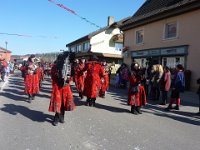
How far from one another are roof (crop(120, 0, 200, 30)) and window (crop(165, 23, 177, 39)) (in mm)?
609

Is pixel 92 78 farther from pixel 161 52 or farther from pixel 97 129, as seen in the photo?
pixel 161 52

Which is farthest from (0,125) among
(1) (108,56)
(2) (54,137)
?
(1) (108,56)

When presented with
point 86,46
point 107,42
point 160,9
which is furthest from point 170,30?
point 86,46

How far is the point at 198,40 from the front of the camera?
642 inches

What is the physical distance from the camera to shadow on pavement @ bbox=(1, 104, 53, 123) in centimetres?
800

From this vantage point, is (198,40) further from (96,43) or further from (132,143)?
(96,43)

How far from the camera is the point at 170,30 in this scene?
19.3 metres

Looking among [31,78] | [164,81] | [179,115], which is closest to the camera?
[179,115]

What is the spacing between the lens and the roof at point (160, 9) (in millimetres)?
17039

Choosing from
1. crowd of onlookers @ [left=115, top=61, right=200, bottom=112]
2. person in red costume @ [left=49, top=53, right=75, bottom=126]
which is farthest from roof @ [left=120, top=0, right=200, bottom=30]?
person in red costume @ [left=49, top=53, right=75, bottom=126]

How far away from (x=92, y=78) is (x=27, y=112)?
109 inches

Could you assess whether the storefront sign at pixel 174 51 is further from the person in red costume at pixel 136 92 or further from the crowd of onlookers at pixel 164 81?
the person in red costume at pixel 136 92

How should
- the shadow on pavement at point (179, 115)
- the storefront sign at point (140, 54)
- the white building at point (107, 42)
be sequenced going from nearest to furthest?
the shadow on pavement at point (179, 115) < the storefront sign at point (140, 54) < the white building at point (107, 42)

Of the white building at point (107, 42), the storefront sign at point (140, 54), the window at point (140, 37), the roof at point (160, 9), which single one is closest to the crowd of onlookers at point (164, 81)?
the roof at point (160, 9)
